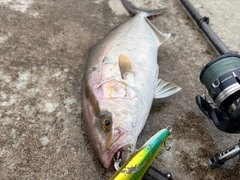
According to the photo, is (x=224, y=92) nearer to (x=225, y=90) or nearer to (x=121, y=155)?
(x=225, y=90)

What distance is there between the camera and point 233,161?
225 cm

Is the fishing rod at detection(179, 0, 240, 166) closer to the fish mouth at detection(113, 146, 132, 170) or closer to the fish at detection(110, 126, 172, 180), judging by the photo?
the fish at detection(110, 126, 172, 180)

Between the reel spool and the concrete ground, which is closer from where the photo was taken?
the reel spool

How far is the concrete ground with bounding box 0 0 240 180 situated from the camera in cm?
218

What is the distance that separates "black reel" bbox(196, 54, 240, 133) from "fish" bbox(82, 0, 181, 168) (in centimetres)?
48

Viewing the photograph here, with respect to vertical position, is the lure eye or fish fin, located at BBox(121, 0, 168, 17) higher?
the lure eye

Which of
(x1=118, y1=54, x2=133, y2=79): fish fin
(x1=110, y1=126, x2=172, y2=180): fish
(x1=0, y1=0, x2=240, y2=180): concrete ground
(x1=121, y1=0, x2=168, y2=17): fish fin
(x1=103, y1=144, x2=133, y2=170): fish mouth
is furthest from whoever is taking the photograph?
(x1=121, y1=0, x2=168, y2=17): fish fin

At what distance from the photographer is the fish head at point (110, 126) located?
6.65 feet

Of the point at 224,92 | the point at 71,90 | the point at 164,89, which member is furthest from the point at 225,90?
the point at 71,90

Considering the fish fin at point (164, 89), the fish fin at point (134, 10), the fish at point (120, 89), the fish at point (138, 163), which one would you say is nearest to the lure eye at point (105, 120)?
the fish at point (120, 89)

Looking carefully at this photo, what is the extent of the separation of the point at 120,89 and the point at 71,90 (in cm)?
52

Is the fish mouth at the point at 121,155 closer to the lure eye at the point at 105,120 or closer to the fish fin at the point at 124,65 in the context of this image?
the lure eye at the point at 105,120

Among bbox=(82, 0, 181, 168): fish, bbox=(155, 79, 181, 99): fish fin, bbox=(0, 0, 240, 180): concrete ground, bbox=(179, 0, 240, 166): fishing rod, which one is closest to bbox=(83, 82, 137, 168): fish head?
bbox=(82, 0, 181, 168): fish

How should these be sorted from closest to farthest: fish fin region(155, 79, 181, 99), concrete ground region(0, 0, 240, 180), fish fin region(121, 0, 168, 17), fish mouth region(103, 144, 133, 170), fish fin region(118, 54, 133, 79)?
fish mouth region(103, 144, 133, 170)
concrete ground region(0, 0, 240, 180)
fish fin region(118, 54, 133, 79)
fish fin region(155, 79, 181, 99)
fish fin region(121, 0, 168, 17)
